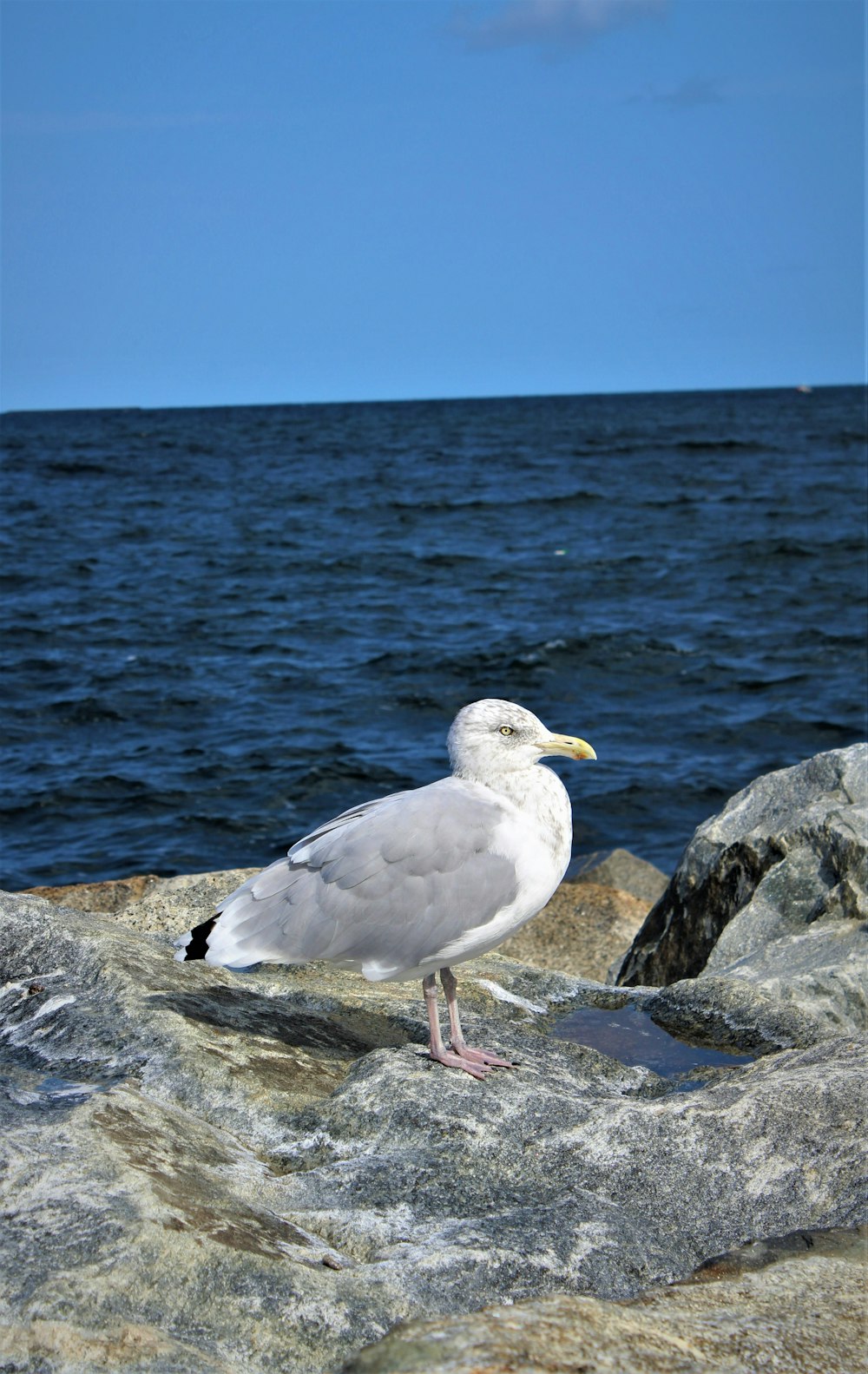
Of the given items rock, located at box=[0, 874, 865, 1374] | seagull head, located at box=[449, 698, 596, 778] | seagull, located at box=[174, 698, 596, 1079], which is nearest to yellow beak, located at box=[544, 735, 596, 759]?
seagull head, located at box=[449, 698, 596, 778]

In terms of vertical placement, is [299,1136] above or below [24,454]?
below

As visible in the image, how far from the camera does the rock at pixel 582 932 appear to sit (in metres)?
8.00

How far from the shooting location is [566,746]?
4629mm

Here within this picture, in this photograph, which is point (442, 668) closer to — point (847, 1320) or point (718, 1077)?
point (718, 1077)

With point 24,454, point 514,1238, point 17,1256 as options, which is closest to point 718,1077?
point 514,1238

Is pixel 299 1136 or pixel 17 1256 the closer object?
pixel 17 1256

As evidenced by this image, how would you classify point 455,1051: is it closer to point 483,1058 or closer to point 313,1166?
point 483,1058

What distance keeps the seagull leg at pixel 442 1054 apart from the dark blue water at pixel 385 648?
8115mm

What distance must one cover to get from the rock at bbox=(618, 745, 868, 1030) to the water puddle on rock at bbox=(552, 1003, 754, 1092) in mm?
488

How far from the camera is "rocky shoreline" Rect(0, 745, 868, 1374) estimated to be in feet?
8.34

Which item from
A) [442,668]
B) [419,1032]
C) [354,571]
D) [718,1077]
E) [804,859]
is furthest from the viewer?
[354,571]

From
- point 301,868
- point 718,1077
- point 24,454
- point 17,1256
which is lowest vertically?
point 718,1077

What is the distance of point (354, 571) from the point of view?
28266 mm

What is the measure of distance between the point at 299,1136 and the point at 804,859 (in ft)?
10.4
